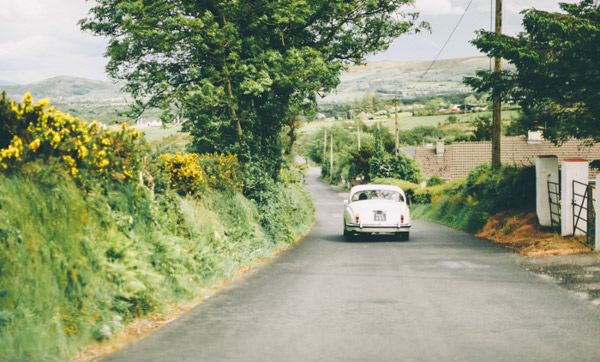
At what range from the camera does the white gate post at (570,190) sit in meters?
14.9

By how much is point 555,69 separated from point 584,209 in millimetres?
3784

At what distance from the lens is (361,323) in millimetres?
7258

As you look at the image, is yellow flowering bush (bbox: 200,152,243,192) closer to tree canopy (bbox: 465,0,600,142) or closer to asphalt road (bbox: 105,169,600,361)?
asphalt road (bbox: 105,169,600,361)

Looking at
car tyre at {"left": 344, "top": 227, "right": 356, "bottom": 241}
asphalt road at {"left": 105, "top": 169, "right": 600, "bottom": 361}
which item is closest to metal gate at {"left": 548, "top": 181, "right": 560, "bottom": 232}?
asphalt road at {"left": 105, "top": 169, "right": 600, "bottom": 361}

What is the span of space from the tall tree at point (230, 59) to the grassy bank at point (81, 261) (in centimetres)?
764

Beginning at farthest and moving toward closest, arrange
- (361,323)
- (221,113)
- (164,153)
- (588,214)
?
(221,113) < (588,214) < (164,153) < (361,323)

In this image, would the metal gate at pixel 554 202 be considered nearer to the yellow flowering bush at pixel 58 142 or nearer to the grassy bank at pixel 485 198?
the grassy bank at pixel 485 198

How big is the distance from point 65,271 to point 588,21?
14.4 metres

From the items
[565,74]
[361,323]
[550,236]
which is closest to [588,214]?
[550,236]

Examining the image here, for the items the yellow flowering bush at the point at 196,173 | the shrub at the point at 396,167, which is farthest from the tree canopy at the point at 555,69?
the shrub at the point at 396,167

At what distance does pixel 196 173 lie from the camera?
12203mm

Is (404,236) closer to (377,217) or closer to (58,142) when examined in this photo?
(377,217)

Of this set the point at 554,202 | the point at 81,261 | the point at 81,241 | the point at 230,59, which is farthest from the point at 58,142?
the point at 554,202

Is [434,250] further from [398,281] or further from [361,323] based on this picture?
[361,323]
